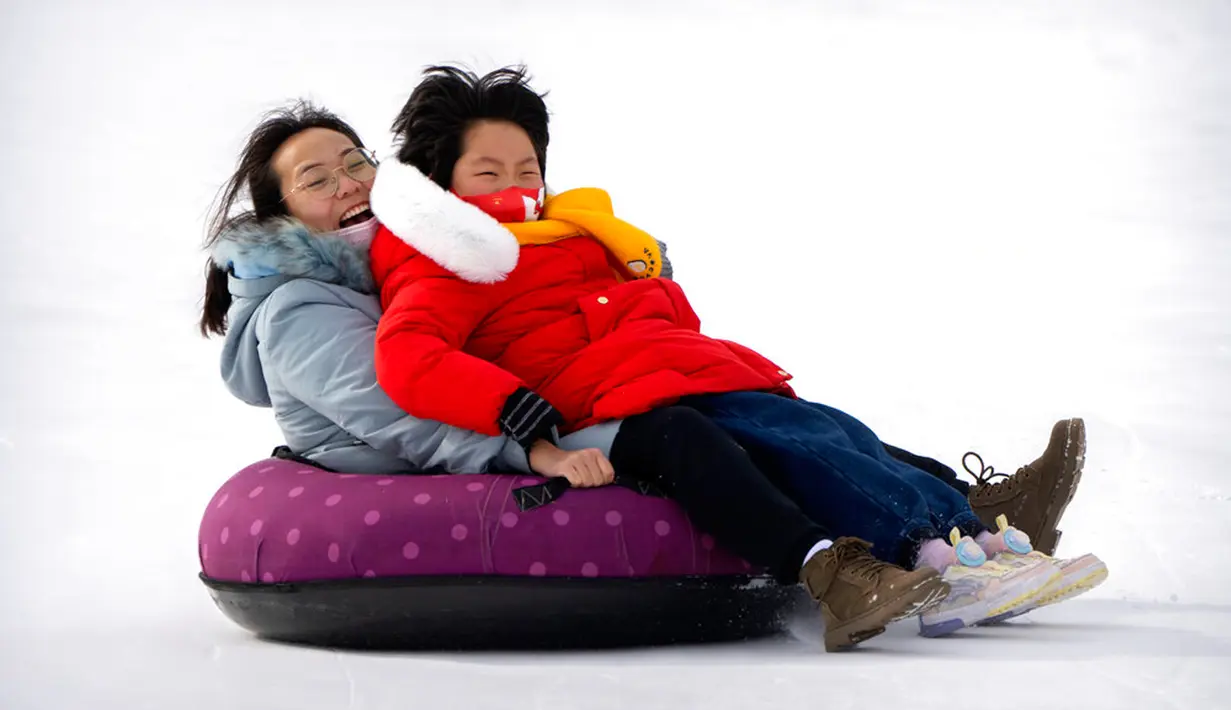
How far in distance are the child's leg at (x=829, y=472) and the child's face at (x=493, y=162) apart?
2.39 feet

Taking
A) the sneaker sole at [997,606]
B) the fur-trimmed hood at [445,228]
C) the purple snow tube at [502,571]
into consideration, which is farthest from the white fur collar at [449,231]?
the sneaker sole at [997,606]

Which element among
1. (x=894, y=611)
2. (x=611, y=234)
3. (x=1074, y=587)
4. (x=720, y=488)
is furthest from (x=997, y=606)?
(x=611, y=234)

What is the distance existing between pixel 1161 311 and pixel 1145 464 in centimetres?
232

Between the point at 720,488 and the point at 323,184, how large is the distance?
4.46 ft

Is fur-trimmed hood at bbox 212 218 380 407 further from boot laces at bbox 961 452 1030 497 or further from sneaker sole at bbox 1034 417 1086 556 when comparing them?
sneaker sole at bbox 1034 417 1086 556

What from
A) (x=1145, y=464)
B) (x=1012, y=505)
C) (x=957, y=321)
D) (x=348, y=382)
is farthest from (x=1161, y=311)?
(x=348, y=382)

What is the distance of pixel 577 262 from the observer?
10.6 feet

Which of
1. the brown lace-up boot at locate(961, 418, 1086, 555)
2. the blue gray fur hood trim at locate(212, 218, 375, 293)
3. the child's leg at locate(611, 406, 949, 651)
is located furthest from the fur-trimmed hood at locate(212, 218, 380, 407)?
the brown lace-up boot at locate(961, 418, 1086, 555)

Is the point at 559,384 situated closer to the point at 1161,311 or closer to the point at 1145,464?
the point at 1145,464

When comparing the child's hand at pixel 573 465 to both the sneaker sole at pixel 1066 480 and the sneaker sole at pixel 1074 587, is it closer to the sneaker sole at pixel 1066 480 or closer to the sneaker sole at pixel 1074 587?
the sneaker sole at pixel 1074 587

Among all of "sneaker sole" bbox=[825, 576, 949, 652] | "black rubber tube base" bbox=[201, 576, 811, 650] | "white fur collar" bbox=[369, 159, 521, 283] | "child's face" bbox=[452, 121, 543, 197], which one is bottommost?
"black rubber tube base" bbox=[201, 576, 811, 650]

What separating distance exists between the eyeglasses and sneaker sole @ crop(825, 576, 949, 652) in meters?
1.63

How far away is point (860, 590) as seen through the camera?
8.07ft

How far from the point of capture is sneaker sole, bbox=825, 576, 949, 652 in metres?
2.40
